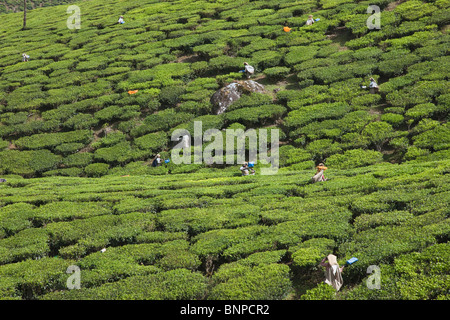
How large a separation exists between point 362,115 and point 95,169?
45.2 ft

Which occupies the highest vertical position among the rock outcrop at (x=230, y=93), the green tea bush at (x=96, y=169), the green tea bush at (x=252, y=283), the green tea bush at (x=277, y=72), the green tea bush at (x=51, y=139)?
the green tea bush at (x=277, y=72)

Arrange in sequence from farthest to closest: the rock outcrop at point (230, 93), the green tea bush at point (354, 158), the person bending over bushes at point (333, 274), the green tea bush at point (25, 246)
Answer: the rock outcrop at point (230, 93) → the green tea bush at point (354, 158) → the green tea bush at point (25, 246) → the person bending over bushes at point (333, 274)

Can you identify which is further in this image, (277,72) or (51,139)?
(277,72)

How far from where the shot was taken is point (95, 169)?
21.3m

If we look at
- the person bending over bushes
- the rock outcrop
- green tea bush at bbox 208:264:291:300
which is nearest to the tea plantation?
green tea bush at bbox 208:264:291:300

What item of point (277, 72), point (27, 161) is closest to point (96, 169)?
point (27, 161)

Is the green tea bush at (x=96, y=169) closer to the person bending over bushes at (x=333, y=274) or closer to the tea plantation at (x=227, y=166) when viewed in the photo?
the tea plantation at (x=227, y=166)

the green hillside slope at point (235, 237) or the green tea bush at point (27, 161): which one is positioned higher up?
the green tea bush at point (27, 161)

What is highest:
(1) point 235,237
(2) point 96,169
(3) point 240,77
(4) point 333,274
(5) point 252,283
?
(3) point 240,77

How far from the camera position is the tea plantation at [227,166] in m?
10.2

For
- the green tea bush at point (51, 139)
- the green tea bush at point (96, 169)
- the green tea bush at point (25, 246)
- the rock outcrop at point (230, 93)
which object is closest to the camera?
the green tea bush at point (25, 246)

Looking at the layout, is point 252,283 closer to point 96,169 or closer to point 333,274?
point 333,274

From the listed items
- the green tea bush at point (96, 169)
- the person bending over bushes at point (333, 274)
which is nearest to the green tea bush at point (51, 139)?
the green tea bush at point (96, 169)

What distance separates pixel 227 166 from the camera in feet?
66.0
